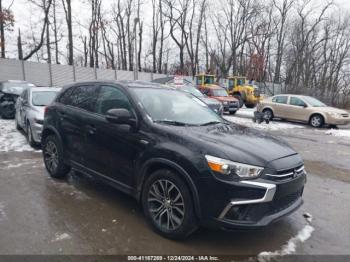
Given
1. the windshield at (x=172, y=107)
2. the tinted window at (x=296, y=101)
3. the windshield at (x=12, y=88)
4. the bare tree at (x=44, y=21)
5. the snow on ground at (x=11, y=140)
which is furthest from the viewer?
the bare tree at (x=44, y=21)

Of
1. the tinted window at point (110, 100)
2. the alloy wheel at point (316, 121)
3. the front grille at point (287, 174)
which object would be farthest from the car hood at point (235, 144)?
the alloy wheel at point (316, 121)

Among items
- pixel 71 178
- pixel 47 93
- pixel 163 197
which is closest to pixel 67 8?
pixel 47 93

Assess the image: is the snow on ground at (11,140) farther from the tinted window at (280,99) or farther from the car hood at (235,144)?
the tinted window at (280,99)

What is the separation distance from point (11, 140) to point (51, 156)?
4035mm

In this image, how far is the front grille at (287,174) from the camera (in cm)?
309

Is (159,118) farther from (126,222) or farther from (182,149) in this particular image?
(126,222)

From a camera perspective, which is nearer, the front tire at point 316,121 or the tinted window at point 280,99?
the front tire at point 316,121

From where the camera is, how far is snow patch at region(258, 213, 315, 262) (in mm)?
3152

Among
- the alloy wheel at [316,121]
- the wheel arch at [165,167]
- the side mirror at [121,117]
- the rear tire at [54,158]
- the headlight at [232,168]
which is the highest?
the side mirror at [121,117]

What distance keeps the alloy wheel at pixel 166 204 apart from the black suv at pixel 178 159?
11mm

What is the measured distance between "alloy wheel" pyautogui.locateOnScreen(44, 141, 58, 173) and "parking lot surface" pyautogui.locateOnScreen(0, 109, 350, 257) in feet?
0.78

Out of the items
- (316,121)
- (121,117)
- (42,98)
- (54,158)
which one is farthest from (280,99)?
(121,117)

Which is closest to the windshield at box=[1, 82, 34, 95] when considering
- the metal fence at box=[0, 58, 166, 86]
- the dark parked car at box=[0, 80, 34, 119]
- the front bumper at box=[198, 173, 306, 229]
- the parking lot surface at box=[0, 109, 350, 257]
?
the dark parked car at box=[0, 80, 34, 119]

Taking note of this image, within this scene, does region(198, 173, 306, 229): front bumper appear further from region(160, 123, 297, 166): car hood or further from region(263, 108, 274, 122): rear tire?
region(263, 108, 274, 122): rear tire
